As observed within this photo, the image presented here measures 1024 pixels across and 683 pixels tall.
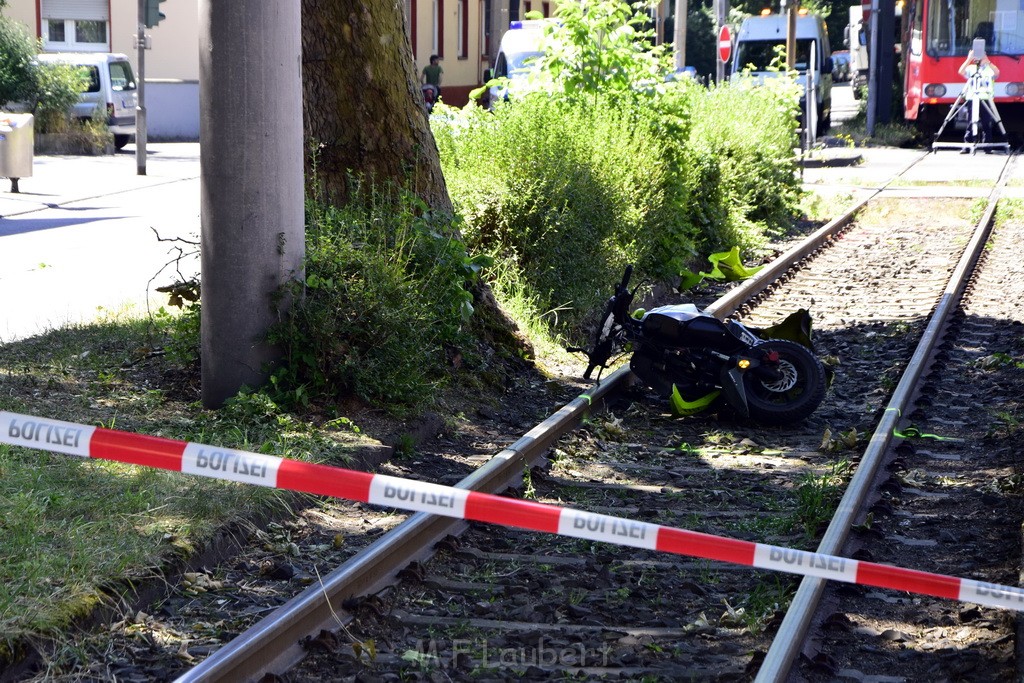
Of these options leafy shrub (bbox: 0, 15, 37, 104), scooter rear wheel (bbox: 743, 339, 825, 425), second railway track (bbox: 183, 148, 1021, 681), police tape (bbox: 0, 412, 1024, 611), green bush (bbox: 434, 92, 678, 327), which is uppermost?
leafy shrub (bbox: 0, 15, 37, 104)

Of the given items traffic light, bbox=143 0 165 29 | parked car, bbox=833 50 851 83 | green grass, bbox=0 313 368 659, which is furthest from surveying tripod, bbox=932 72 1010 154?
parked car, bbox=833 50 851 83

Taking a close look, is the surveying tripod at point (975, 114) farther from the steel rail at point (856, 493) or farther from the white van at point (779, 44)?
the steel rail at point (856, 493)

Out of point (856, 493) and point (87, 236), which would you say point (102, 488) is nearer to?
point (856, 493)

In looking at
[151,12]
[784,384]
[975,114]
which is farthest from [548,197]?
[975,114]

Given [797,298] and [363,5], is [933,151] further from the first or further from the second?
[363,5]

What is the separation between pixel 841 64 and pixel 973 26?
39391 millimetres

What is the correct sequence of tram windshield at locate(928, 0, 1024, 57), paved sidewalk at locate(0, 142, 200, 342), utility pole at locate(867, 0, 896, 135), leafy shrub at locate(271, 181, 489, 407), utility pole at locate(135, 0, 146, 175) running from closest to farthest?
leafy shrub at locate(271, 181, 489, 407) → paved sidewalk at locate(0, 142, 200, 342) → utility pole at locate(135, 0, 146, 175) → tram windshield at locate(928, 0, 1024, 57) → utility pole at locate(867, 0, 896, 135)

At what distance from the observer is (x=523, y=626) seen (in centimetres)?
A: 470

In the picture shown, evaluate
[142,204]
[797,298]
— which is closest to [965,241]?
[797,298]

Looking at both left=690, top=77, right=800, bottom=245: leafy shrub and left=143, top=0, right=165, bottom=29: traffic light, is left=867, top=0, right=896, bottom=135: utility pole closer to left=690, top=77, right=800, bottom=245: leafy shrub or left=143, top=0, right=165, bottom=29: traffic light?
left=690, top=77, right=800, bottom=245: leafy shrub

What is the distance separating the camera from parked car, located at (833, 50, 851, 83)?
2491 inches

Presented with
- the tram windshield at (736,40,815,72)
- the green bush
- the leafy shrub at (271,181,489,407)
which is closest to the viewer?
the leafy shrub at (271,181,489,407)

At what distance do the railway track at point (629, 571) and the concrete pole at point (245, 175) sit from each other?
3.68 feet

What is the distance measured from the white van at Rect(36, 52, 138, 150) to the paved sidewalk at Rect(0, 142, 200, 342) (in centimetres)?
252
